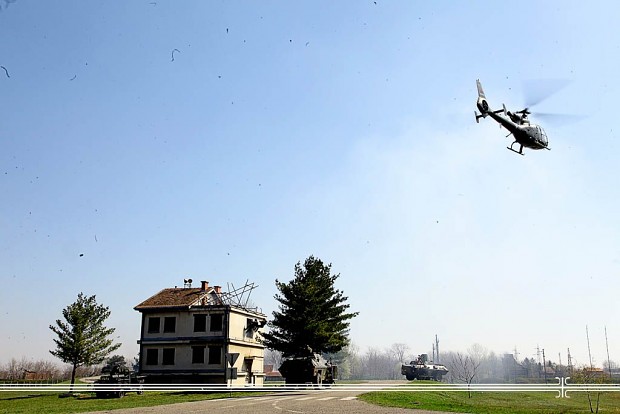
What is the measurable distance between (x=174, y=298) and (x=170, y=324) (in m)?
2.97

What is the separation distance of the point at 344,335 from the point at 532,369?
274ft

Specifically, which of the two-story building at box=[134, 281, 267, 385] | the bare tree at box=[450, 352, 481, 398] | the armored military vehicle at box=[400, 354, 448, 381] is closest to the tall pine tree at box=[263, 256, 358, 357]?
the two-story building at box=[134, 281, 267, 385]

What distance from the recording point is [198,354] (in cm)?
4803

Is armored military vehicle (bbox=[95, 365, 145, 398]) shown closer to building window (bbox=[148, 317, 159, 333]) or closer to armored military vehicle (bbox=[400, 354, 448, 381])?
building window (bbox=[148, 317, 159, 333])

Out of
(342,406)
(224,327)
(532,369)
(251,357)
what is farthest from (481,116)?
(532,369)

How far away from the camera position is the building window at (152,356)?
4900 centimetres

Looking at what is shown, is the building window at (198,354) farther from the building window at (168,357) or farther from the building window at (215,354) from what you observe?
the building window at (168,357)

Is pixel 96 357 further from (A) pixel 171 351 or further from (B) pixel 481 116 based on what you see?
(B) pixel 481 116

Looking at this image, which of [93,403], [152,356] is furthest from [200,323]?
[93,403]

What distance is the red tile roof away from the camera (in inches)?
1973

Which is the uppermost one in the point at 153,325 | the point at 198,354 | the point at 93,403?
the point at 153,325

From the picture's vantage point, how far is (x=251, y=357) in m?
52.1

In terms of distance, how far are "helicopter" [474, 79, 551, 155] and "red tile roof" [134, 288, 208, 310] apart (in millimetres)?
32511

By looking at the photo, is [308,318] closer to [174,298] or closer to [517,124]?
[174,298]
